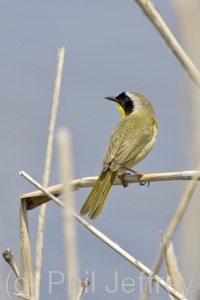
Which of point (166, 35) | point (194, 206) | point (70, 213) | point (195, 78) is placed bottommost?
point (194, 206)

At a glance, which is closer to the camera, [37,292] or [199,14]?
[199,14]

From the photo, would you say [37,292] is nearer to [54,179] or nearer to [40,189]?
[40,189]

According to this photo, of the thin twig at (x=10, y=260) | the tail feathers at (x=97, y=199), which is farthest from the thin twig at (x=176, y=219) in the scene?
the tail feathers at (x=97, y=199)

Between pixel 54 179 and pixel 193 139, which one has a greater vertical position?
pixel 54 179

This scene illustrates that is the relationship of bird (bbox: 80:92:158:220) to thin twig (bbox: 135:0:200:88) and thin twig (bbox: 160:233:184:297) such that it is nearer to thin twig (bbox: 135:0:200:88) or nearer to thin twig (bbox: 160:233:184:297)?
thin twig (bbox: 160:233:184:297)

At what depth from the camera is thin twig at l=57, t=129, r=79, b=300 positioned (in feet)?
7.27

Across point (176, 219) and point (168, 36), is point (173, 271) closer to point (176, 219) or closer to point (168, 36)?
point (176, 219)

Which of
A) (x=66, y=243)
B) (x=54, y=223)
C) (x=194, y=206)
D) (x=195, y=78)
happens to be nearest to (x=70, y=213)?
(x=66, y=243)

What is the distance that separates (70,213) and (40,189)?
0.17 meters

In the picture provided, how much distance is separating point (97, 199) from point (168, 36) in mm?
1444

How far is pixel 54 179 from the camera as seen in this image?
504cm

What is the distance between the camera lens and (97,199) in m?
3.07

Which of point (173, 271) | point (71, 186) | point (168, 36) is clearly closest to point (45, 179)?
point (71, 186)

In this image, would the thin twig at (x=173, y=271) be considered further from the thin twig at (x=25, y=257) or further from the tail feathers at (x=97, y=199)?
the tail feathers at (x=97, y=199)
